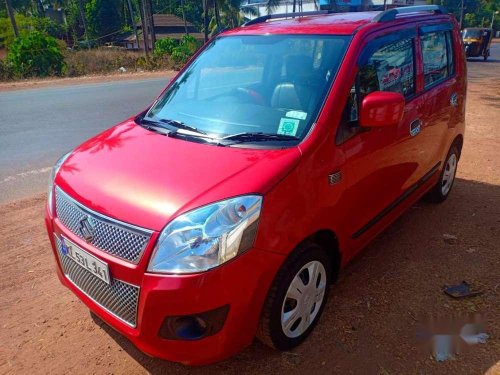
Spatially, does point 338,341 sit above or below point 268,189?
below

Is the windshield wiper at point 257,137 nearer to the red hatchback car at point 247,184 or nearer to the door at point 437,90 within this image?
the red hatchback car at point 247,184

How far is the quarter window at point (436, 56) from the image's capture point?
3.78m

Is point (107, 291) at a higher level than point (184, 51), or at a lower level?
higher

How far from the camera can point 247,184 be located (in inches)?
85.4

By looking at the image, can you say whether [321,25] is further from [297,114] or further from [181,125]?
[181,125]

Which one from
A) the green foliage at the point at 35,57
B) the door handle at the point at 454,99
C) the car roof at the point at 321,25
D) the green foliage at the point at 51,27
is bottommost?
the green foliage at the point at 51,27

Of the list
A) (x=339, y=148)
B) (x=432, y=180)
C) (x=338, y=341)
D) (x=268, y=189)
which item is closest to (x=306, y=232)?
(x=268, y=189)

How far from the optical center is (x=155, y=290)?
202 cm

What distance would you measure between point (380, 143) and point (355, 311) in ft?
3.91

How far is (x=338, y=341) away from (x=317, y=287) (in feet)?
1.21

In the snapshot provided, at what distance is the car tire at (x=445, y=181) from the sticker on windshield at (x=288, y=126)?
2.58 m

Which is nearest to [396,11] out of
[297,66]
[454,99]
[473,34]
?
[297,66]

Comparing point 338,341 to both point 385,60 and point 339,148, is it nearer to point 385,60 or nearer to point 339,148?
point 339,148

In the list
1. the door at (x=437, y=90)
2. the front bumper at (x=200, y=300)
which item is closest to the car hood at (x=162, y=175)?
the front bumper at (x=200, y=300)
